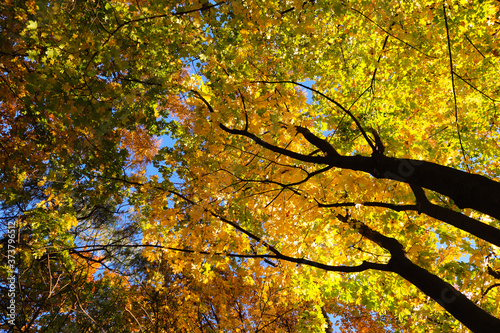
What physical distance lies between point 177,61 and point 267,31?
211 cm

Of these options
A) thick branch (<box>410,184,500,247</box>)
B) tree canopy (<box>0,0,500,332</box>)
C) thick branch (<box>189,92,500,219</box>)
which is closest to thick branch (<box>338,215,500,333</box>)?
tree canopy (<box>0,0,500,332</box>)

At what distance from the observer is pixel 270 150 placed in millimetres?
3666

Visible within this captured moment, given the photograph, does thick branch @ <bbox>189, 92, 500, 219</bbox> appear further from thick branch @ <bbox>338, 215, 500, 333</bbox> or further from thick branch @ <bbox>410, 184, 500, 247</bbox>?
thick branch @ <bbox>338, 215, 500, 333</bbox>

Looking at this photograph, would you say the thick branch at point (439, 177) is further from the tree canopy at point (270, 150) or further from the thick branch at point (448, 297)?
the thick branch at point (448, 297)

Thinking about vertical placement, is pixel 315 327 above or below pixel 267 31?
below

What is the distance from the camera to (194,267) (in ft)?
15.5

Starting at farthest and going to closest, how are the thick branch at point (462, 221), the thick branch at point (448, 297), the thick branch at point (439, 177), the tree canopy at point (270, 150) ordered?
the tree canopy at point (270, 150) → the thick branch at point (462, 221) → the thick branch at point (448, 297) → the thick branch at point (439, 177)

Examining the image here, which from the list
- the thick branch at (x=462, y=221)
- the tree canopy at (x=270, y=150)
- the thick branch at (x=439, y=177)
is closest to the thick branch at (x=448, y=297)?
the tree canopy at (x=270, y=150)

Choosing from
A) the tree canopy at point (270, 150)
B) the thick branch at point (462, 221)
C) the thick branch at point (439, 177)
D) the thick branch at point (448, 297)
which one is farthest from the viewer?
the tree canopy at point (270, 150)

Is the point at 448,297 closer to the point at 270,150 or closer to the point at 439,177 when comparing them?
the point at 439,177

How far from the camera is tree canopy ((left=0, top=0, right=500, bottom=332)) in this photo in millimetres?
3672

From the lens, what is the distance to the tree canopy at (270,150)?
3672mm

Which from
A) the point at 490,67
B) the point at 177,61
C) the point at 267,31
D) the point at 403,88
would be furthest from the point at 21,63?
the point at 490,67

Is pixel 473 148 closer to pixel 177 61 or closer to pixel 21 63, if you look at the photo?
pixel 177 61
